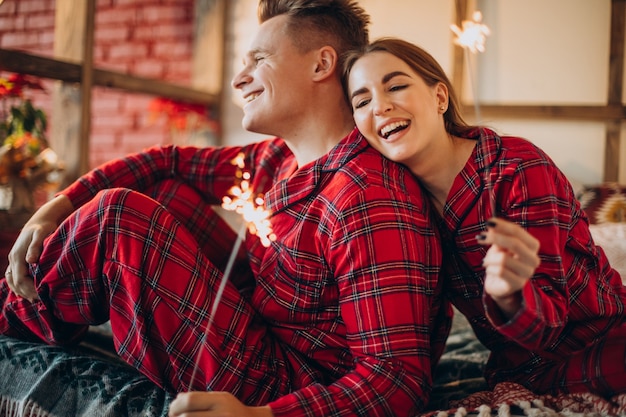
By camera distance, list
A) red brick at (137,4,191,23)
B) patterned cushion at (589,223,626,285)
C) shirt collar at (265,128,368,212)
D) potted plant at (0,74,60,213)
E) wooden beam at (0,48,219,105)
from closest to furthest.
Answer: shirt collar at (265,128,368,212)
patterned cushion at (589,223,626,285)
wooden beam at (0,48,219,105)
potted plant at (0,74,60,213)
red brick at (137,4,191,23)

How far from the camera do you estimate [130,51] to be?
11.5 ft

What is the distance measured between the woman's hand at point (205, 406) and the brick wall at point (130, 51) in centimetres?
263

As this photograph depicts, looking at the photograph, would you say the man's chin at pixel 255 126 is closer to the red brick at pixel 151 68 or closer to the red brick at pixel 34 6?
the red brick at pixel 151 68

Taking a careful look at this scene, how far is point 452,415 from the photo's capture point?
1.00 metres

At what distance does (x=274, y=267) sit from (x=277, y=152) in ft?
1.43

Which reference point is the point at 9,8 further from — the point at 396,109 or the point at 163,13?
the point at 396,109

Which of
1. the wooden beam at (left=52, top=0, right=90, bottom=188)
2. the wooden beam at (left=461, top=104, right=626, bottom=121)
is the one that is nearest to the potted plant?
the wooden beam at (left=52, top=0, right=90, bottom=188)

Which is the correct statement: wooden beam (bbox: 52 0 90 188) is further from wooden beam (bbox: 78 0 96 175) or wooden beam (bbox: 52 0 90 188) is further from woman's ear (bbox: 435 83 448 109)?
woman's ear (bbox: 435 83 448 109)

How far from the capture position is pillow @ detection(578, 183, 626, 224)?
2.03m

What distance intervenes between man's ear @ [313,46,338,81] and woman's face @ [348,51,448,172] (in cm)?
18

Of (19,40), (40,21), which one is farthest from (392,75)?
(19,40)

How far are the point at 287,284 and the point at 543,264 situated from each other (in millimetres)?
476

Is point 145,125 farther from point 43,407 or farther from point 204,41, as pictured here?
Result: point 43,407

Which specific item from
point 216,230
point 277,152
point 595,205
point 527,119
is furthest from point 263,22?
point 527,119
